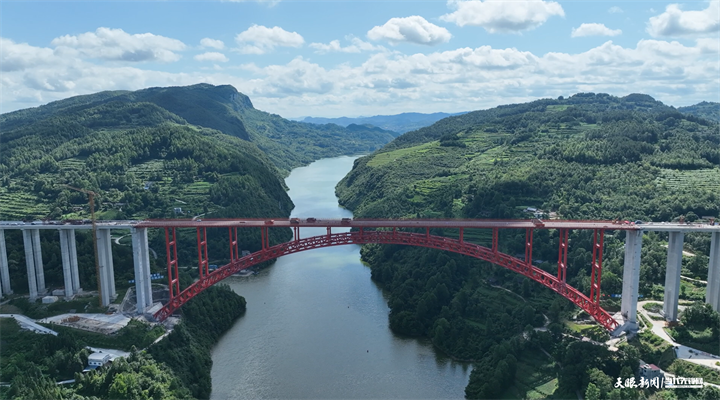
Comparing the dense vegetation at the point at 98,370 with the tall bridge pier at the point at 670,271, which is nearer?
the dense vegetation at the point at 98,370

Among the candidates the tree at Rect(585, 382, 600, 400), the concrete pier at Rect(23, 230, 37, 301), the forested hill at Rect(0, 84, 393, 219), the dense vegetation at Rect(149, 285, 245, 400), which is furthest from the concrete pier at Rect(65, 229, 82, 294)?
the tree at Rect(585, 382, 600, 400)

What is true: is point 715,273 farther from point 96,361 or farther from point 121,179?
point 121,179

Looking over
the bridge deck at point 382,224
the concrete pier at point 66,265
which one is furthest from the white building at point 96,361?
the concrete pier at point 66,265

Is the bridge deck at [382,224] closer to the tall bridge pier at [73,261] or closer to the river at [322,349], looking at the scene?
the tall bridge pier at [73,261]

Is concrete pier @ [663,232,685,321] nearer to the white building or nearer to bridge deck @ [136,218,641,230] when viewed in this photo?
bridge deck @ [136,218,641,230]

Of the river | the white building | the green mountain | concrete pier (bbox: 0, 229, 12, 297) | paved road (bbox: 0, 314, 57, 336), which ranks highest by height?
the green mountain

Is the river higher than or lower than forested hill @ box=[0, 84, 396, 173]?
lower

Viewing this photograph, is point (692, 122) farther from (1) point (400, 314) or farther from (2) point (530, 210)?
(1) point (400, 314)

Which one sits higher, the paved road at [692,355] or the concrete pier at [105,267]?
the concrete pier at [105,267]
